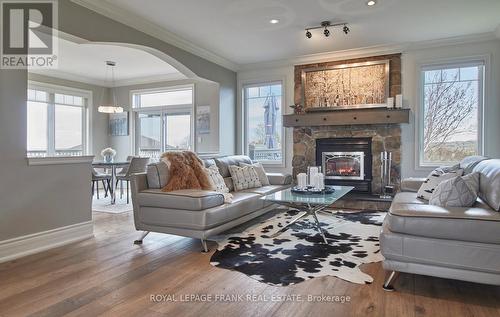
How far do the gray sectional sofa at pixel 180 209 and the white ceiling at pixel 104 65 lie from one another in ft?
9.17

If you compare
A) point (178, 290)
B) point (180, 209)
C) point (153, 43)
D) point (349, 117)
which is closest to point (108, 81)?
point (153, 43)

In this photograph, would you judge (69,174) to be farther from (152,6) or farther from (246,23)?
(246,23)

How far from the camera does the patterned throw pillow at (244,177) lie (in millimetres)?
4465

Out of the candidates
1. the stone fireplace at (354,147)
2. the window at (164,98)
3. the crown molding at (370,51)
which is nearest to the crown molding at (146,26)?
the crown molding at (370,51)

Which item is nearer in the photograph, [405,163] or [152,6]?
[152,6]

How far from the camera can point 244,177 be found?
15.0 ft

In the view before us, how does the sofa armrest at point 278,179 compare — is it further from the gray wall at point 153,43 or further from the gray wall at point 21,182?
the gray wall at point 21,182

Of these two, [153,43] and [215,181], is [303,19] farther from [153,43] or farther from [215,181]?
[215,181]

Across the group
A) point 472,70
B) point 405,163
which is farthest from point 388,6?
point 405,163

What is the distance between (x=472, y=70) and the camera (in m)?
5.23

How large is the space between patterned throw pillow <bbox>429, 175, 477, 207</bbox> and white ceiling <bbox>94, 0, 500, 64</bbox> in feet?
8.07

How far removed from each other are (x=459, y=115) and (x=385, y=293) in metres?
4.29

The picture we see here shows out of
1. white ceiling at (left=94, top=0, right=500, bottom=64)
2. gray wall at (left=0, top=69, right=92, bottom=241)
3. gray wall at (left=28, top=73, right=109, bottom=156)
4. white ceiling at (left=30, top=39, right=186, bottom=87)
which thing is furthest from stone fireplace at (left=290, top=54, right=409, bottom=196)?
gray wall at (left=28, top=73, right=109, bottom=156)

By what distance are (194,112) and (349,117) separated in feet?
10.9
